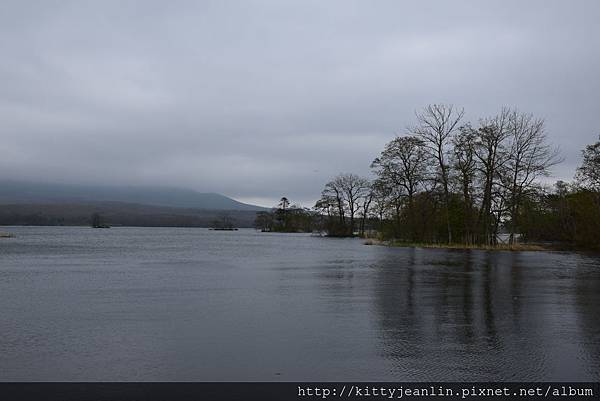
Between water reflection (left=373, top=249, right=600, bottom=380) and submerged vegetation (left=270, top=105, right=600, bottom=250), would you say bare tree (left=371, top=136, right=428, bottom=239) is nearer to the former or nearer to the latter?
submerged vegetation (left=270, top=105, right=600, bottom=250)

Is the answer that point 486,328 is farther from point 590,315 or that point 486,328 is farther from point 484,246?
point 484,246

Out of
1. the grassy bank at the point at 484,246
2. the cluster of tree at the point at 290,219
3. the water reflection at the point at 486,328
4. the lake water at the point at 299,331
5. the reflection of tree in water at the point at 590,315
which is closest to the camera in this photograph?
the lake water at the point at 299,331

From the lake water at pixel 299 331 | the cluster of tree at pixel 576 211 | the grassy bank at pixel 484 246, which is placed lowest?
the lake water at pixel 299 331

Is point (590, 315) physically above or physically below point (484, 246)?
below

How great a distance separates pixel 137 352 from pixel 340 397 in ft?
11.5

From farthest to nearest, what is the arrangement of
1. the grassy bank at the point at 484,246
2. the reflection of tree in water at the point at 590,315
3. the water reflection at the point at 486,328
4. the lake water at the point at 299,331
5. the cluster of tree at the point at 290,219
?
the cluster of tree at the point at 290,219 < the grassy bank at the point at 484,246 < the reflection of tree in water at the point at 590,315 < the water reflection at the point at 486,328 < the lake water at the point at 299,331

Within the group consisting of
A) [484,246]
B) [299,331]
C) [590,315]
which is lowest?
[299,331]

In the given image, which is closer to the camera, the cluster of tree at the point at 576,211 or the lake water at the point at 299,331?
the lake water at the point at 299,331

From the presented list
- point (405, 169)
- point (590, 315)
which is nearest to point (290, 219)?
point (405, 169)

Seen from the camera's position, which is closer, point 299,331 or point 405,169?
point 299,331

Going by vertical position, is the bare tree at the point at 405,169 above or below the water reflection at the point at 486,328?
above

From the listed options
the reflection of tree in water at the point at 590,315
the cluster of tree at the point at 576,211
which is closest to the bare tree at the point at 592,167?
the cluster of tree at the point at 576,211

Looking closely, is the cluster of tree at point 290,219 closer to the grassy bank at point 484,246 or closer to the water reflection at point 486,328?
the grassy bank at point 484,246

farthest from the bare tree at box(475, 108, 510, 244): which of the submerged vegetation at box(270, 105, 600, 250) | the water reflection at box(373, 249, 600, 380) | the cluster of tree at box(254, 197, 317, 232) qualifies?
the cluster of tree at box(254, 197, 317, 232)
